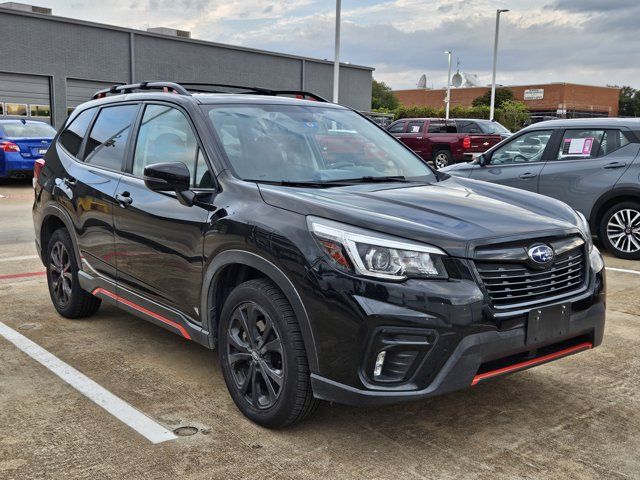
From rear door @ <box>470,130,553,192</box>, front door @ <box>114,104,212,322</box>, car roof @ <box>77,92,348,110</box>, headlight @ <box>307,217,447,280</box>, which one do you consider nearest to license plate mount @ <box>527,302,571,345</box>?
headlight @ <box>307,217,447,280</box>

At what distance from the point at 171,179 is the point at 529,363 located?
2.10 meters

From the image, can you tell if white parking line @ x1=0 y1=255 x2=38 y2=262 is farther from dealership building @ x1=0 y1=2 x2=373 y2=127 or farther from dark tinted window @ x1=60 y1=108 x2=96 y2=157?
dealership building @ x1=0 y1=2 x2=373 y2=127

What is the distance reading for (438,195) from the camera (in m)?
3.83

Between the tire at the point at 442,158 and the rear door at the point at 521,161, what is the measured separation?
1299 cm

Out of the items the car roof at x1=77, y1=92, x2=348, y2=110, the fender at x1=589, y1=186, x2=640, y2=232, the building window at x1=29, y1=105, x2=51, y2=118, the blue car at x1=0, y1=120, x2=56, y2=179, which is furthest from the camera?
the building window at x1=29, y1=105, x2=51, y2=118

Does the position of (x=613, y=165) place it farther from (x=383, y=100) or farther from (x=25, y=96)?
(x=383, y=100)

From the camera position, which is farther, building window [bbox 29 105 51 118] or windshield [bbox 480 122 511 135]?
building window [bbox 29 105 51 118]

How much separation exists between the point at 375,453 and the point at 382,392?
43 cm

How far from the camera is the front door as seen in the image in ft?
12.9

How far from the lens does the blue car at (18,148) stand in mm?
15625

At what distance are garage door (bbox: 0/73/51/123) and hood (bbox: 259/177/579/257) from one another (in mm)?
30405

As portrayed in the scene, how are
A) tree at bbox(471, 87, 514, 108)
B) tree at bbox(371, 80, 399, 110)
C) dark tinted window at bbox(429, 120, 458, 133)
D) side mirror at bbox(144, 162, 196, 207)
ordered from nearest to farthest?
side mirror at bbox(144, 162, 196, 207) < dark tinted window at bbox(429, 120, 458, 133) < tree at bbox(471, 87, 514, 108) < tree at bbox(371, 80, 399, 110)

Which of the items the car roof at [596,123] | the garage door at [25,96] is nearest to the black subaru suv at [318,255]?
the car roof at [596,123]

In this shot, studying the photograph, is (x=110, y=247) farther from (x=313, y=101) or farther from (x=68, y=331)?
(x=313, y=101)
